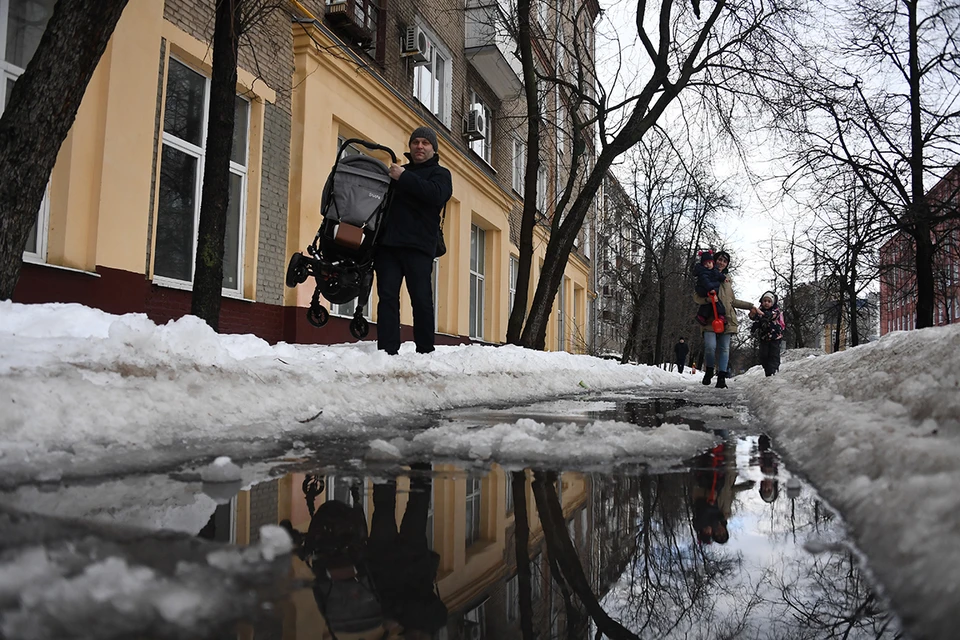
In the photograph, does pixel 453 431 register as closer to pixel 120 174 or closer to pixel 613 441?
pixel 613 441

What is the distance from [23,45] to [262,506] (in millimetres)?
6689

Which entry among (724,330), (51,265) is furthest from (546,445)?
(724,330)

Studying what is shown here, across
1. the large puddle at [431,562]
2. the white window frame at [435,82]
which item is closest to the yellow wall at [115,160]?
the large puddle at [431,562]

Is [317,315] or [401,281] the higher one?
[401,281]

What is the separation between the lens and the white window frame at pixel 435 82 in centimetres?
1505

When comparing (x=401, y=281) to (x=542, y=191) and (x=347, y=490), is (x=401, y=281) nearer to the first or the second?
(x=347, y=490)

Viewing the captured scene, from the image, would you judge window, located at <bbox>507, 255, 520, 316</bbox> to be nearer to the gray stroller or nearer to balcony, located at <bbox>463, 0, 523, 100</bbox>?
balcony, located at <bbox>463, 0, 523, 100</bbox>

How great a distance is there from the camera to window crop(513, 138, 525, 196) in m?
21.8

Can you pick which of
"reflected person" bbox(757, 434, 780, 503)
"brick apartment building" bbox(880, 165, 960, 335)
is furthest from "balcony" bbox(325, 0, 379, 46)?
"brick apartment building" bbox(880, 165, 960, 335)

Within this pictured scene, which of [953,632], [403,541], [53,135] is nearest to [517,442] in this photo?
[403,541]

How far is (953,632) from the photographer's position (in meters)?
1.01

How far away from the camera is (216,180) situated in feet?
20.4

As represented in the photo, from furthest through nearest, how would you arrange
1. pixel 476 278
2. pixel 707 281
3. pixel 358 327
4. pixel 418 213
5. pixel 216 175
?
pixel 476 278 → pixel 707 281 → pixel 358 327 → pixel 418 213 → pixel 216 175

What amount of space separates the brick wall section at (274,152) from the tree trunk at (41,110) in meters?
5.44
